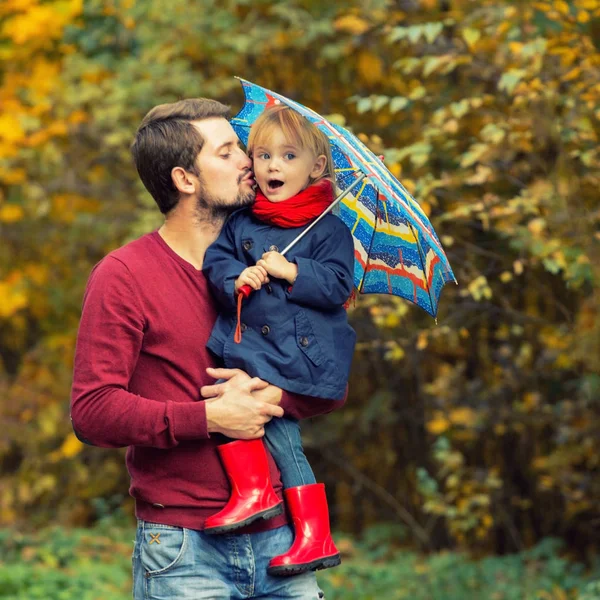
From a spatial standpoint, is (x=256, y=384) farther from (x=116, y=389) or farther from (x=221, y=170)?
(x=221, y=170)

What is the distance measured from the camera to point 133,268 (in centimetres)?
271

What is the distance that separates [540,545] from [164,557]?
15.2ft

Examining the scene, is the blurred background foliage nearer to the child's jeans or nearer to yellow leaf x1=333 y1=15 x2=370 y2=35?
yellow leaf x1=333 y1=15 x2=370 y2=35

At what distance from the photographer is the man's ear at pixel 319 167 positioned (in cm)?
301

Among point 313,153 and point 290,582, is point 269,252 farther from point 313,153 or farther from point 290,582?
point 290,582

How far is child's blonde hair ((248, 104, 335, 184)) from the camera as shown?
2.97 m

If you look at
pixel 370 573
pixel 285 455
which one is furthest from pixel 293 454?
pixel 370 573

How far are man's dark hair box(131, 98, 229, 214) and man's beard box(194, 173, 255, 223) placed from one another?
0.06 metres

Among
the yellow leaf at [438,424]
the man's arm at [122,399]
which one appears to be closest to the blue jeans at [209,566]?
the man's arm at [122,399]

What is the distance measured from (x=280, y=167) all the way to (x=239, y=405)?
2.20 feet

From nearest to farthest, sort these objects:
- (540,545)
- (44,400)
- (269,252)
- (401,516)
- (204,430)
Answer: (204,430) → (269,252) → (540,545) → (401,516) → (44,400)

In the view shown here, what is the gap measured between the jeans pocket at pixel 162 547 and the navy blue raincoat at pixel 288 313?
1.39 ft

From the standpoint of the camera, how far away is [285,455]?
9.17 feet

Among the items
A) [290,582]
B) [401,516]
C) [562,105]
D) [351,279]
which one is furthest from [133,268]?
[401,516]
